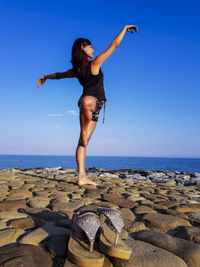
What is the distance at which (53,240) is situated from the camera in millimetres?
1500

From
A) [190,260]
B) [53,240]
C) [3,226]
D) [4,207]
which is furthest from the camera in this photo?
[4,207]

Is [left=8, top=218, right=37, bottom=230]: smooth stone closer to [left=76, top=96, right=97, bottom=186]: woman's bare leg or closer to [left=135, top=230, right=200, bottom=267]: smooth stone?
[left=135, top=230, right=200, bottom=267]: smooth stone

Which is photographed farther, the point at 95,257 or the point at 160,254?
the point at 160,254

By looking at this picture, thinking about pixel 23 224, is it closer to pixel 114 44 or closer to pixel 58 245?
pixel 58 245

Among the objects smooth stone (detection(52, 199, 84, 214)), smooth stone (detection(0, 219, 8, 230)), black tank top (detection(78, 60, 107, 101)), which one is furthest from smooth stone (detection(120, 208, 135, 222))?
black tank top (detection(78, 60, 107, 101))

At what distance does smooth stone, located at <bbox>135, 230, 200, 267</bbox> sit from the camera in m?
1.35

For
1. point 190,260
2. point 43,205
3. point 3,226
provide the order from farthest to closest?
point 43,205, point 3,226, point 190,260

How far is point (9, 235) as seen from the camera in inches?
62.4

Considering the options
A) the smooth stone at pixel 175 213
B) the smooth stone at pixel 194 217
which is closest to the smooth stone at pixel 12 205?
the smooth stone at pixel 175 213

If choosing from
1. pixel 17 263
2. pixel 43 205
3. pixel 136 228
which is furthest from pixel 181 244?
pixel 43 205

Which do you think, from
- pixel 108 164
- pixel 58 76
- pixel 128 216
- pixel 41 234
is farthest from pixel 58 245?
pixel 108 164

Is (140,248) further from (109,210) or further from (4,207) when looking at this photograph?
(4,207)

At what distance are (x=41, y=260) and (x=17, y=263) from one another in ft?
0.46

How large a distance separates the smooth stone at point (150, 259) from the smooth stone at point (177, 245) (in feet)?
0.26
